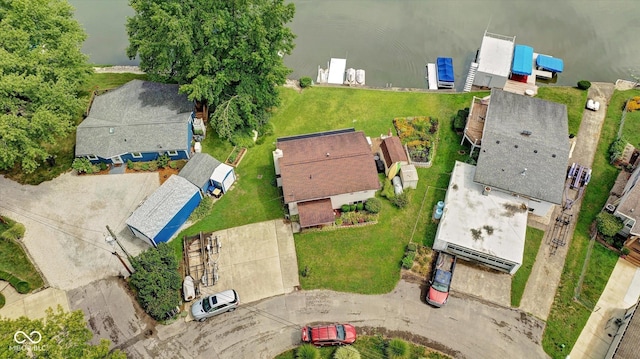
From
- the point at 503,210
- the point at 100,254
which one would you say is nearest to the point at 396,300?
the point at 503,210

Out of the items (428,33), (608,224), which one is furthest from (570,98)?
(428,33)

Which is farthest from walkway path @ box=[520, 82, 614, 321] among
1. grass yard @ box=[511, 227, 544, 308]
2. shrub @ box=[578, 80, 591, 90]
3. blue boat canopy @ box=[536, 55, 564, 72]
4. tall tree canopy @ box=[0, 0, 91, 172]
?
tall tree canopy @ box=[0, 0, 91, 172]

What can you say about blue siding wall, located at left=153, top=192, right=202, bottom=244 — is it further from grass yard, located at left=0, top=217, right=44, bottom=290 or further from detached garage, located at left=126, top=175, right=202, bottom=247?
grass yard, located at left=0, top=217, right=44, bottom=290

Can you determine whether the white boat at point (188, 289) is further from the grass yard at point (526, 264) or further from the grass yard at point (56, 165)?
the grass yard at point (526, 264)

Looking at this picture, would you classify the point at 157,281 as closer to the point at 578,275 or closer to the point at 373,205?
the point at 373,205

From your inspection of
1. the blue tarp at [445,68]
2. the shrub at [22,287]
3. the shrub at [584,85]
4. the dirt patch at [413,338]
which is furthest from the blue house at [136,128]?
the shrub at [584,85]

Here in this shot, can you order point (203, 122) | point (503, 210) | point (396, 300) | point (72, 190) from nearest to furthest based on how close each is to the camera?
1. point (396, 300)
2. point (503, 210)
3. point (72, 190)
4. point (203, 122)

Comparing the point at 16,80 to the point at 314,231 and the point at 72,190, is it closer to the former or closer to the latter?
the point at 72,190
